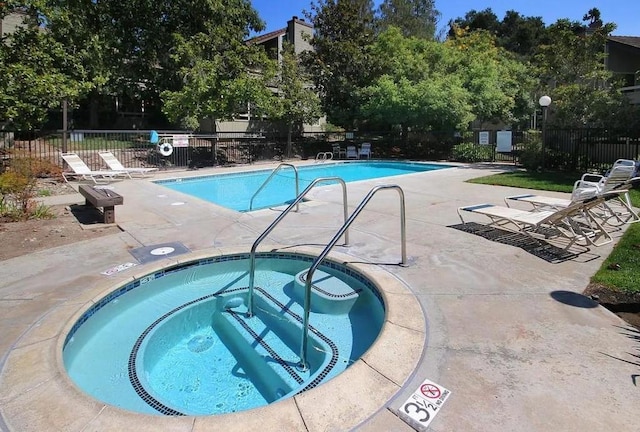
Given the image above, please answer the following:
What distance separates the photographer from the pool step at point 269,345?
3.40m

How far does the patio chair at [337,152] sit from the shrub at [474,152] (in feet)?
21.1

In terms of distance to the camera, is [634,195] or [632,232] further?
[634,195]

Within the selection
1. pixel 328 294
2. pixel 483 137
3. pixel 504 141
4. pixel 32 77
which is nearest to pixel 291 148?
pixel 483 137

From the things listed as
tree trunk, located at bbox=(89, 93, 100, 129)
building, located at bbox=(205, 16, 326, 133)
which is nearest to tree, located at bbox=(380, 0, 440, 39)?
building, located at bbox=(205, 16, 326, 133)

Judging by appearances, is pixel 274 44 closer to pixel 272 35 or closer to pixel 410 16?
pixel 272 35

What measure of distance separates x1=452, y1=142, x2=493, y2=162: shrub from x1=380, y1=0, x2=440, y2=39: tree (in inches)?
999

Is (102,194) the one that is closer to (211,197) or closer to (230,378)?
(211,197)

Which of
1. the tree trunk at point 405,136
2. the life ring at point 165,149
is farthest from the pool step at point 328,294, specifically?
the tree trunk at point 405,136

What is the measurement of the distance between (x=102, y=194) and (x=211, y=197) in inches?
182

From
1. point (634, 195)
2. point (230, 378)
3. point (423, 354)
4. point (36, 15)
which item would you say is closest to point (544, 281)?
point (423, 354)

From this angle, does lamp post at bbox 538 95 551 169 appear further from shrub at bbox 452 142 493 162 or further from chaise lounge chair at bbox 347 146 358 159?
chaise lounge chair at bbox 347 146 358 159

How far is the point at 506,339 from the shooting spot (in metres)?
3.35

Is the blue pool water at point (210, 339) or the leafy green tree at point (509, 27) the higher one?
the leafy green tree at point (509, 27)

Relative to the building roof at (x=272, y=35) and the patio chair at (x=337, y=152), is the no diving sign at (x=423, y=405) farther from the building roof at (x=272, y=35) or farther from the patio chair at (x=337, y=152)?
the building roof at (x=272, y=35)
